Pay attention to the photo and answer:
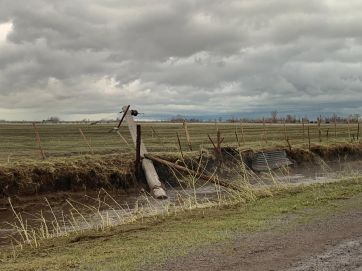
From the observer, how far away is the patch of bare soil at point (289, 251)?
8188 mm

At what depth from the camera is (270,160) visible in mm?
31031

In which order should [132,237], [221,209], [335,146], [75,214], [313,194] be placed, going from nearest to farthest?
1. [132,237]
2. [221,209]
3. [313,194]
4. [75,214]
5. [335,146]

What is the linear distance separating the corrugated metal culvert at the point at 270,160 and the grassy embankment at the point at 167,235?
523 inches

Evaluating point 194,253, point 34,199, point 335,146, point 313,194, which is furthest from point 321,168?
point 194,253

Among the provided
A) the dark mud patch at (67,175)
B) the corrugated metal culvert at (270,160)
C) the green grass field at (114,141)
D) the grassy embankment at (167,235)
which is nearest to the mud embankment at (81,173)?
the dark mud patch at (67,175)

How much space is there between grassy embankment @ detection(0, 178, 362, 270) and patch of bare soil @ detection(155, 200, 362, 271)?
49cm

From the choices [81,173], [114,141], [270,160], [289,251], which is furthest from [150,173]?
[114,141]

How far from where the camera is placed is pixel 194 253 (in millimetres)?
9266

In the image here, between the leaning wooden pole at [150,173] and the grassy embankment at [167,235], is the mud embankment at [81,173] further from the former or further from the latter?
the grassy embankment at [167,235]

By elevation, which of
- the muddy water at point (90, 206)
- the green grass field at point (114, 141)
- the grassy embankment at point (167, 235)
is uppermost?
the green grass field at point (114, 141)

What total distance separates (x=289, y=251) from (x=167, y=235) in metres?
2.96

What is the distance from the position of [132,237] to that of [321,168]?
22694 mm

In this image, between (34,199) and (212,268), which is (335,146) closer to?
(34,199)

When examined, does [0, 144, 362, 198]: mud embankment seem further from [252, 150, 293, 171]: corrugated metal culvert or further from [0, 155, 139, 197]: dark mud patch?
[252, 150, 293, 171]: corrugated metal culvert
